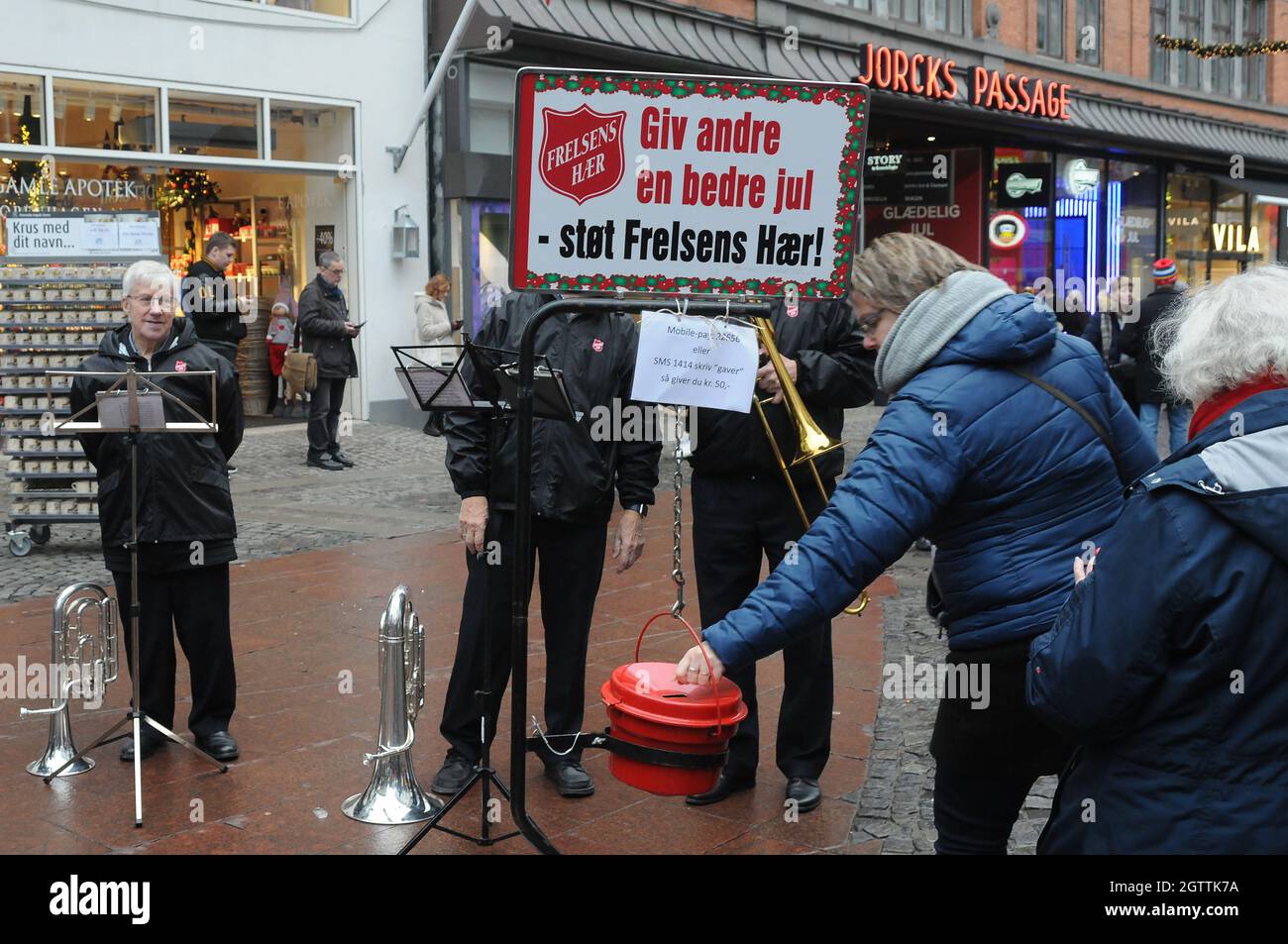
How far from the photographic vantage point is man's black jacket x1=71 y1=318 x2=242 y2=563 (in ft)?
17.8

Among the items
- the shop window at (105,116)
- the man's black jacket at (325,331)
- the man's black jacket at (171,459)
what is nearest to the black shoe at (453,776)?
the man's black jacket at (171,459)

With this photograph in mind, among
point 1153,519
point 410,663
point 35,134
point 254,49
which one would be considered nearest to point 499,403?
point 410,663

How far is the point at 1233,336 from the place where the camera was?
255 centimetres

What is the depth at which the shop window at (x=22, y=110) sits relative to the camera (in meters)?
13.4

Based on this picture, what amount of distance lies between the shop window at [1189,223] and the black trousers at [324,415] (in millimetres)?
21194

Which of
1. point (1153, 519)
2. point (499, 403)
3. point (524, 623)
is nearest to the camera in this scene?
point (1153, 519)

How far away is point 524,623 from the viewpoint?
13.5 feet

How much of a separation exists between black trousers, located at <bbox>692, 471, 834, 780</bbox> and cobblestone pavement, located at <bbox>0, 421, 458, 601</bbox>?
502 centimetres

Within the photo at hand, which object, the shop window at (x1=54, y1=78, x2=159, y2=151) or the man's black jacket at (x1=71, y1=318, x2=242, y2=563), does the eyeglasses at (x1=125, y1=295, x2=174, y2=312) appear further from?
the shop window at (x1=54, y1=78, x2=159, y2=151)

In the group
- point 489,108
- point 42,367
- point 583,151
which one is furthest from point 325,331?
point 583,151

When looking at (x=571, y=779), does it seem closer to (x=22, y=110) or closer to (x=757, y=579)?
(x=757, y=579)

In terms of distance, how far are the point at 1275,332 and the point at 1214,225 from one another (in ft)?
103

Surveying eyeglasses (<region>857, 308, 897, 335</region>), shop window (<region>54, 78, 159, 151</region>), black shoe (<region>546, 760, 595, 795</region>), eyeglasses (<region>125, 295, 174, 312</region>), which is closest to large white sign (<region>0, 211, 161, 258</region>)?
shop window (<region>54, 78, 159, 151</region>)
